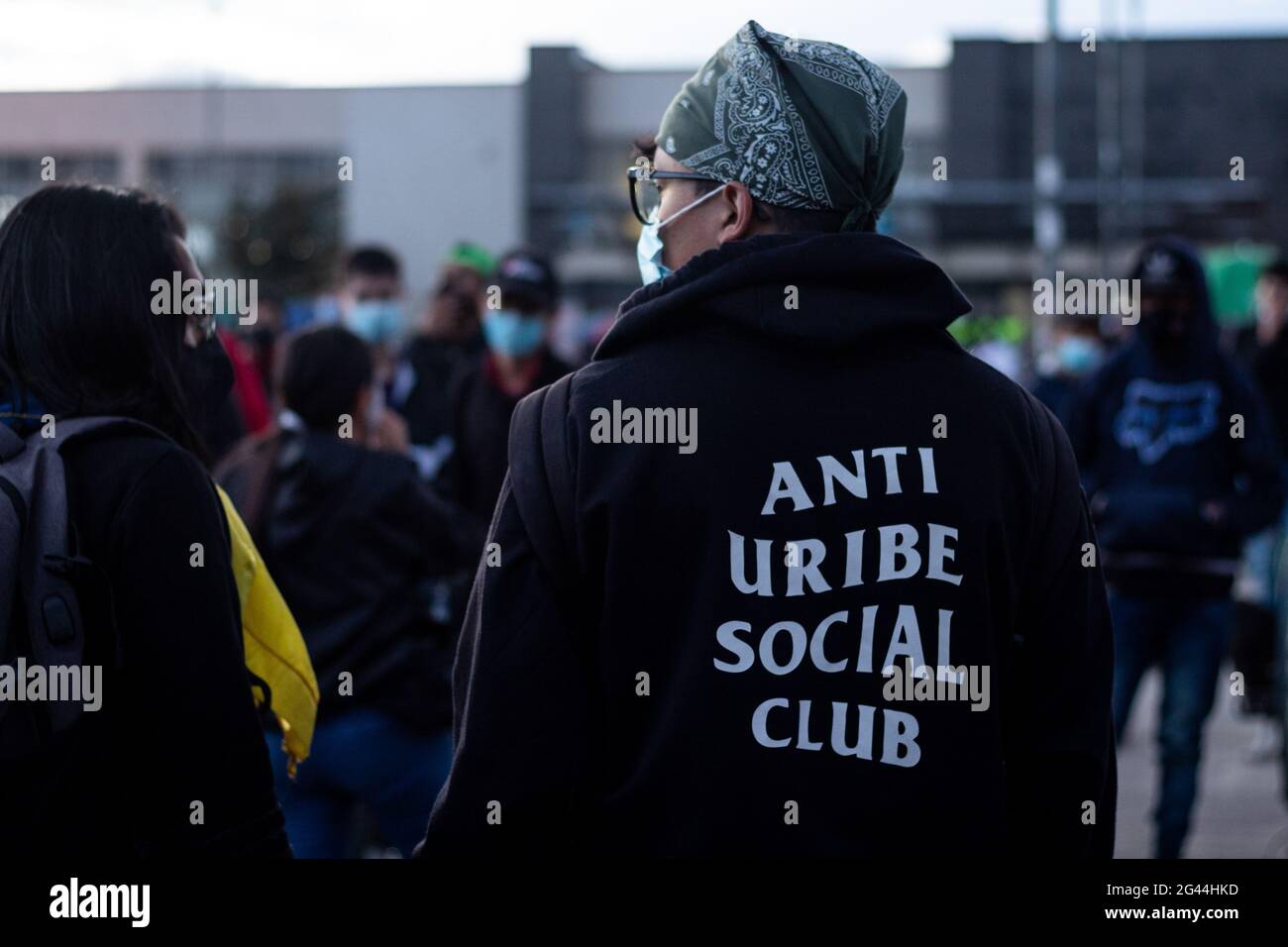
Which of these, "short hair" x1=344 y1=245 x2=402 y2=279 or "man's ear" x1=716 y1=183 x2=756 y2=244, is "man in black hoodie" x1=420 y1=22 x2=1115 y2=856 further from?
"short hair" x1=344 y1=245 x2=402 y2=279

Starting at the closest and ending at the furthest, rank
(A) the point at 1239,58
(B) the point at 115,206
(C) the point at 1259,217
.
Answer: (B) the point at 115,206 < (C) the point at 1259,217 < (A) the point at 1239,58

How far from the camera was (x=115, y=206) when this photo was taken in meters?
2.49

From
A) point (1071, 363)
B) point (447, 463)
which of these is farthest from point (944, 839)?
point (1071, 363)

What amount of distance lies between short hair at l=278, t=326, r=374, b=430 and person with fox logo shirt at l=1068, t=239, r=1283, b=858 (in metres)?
2.91

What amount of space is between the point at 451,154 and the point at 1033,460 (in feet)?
139

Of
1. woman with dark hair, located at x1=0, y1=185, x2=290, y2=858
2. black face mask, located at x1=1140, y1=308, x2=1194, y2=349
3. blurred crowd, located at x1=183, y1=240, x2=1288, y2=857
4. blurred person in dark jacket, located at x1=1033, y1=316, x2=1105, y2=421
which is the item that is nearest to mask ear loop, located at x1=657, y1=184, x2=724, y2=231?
woman with dark hair, located at x1=0, y1=185, x2=290, y2=858

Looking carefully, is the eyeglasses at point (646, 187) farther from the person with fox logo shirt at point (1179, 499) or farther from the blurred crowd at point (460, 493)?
the person with fox logo shirt at point (1179, 499)

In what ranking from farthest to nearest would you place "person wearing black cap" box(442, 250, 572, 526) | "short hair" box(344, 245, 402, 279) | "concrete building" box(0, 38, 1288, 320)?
"concrete building" box(0, 38, 1288, 320), "short hair" box(344, 245, 402, 279), "person wearing black cap" box(442, 250, 572, 526)

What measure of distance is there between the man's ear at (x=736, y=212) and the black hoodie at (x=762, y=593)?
0.26 ft

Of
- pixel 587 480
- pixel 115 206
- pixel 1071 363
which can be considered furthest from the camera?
pixel 1071 363

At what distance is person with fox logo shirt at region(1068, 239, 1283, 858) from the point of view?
228 inches

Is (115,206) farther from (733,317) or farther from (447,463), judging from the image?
(447,463)

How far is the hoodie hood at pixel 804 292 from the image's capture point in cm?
200

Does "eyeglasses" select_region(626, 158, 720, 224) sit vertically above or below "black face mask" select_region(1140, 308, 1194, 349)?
below
